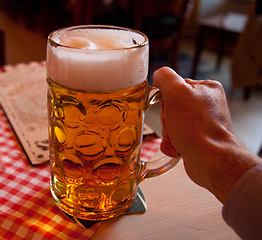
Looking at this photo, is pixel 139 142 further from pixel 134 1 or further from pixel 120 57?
pixel 134 1

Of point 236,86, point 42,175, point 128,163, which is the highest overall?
point 128,163

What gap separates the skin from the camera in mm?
441

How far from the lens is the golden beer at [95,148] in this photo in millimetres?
474

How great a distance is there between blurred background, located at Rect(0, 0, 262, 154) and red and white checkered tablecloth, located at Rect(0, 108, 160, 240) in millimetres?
838

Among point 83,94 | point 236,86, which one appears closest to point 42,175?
point 83,94

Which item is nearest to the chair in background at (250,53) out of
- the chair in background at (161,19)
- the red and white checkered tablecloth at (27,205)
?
the chair in background at (161,19)

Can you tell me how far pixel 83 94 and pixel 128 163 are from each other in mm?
142

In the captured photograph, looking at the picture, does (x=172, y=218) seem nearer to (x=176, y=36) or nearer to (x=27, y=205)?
(x=27, y=205)

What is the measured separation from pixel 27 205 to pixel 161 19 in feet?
6.69

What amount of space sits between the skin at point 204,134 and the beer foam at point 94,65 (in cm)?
6

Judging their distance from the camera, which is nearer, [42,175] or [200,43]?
[42,175]

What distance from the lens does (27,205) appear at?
0.56 m

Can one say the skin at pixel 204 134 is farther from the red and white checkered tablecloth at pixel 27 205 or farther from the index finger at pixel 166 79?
the red and white checkered tablecloth at pixel 27 205

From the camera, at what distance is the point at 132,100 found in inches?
19.4
